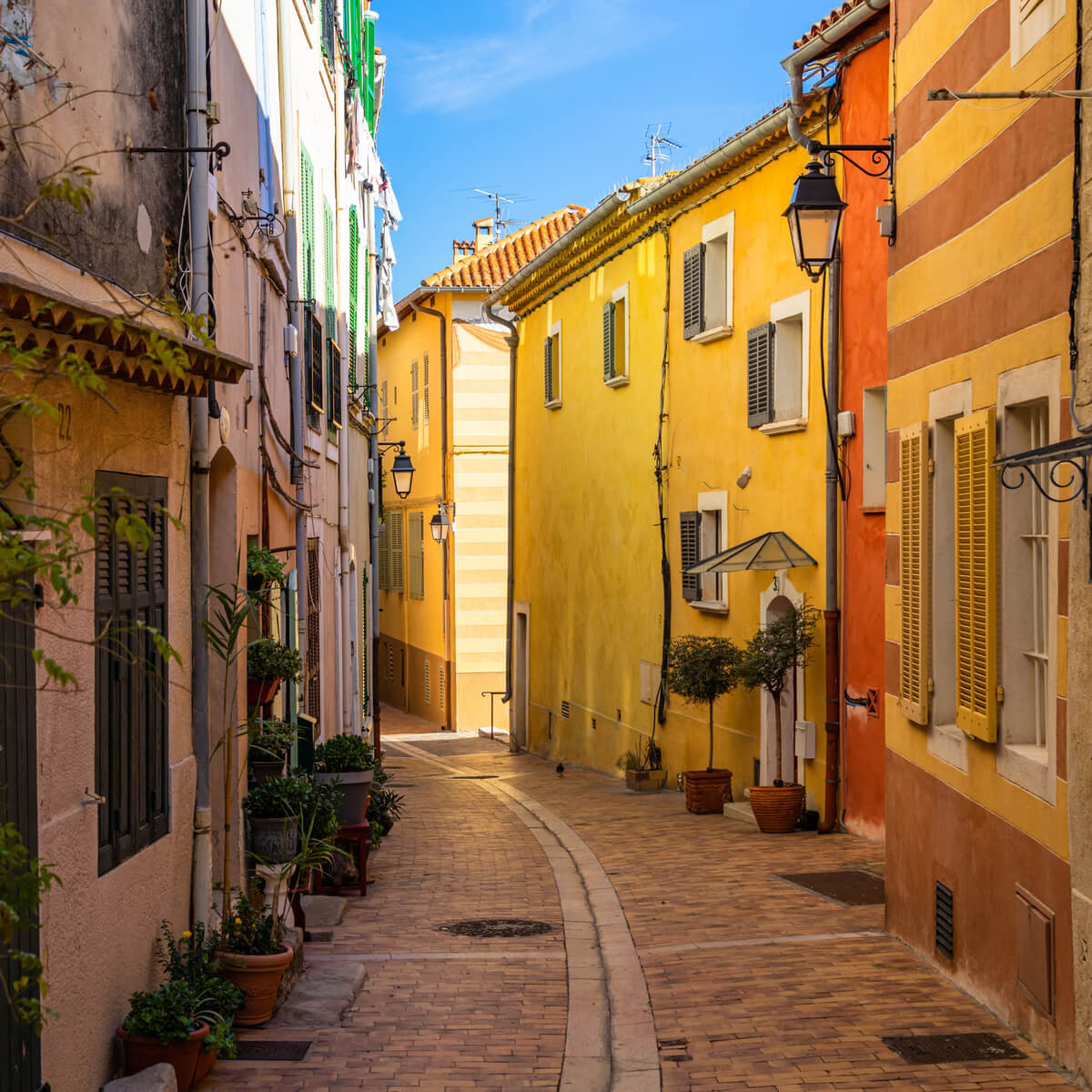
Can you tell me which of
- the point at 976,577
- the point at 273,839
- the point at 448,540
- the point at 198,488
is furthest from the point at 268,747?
the point at 448,540

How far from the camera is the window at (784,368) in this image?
15031 millimetres

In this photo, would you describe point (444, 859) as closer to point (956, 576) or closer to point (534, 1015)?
point (534, 1015)

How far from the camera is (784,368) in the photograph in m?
15.4

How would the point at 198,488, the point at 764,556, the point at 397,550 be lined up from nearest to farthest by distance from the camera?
the point at 198,488 → the point at 764,556 → the point at 397,550

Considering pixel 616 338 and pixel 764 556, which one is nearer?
pixel 764 556

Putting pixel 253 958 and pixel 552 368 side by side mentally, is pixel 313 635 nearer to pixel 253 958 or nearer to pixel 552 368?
pixel 253 958

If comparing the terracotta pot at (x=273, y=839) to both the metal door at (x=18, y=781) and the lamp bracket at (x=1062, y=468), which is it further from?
the lamp bracket at (x=1062, y=468)

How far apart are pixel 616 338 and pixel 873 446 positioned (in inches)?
333

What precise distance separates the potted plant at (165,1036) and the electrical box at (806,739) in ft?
30.7

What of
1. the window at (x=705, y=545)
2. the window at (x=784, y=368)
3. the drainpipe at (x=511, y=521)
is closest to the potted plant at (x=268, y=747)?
the window at (x=784, y=368)

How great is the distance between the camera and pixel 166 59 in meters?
7.32

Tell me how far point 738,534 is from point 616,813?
11.7 ft

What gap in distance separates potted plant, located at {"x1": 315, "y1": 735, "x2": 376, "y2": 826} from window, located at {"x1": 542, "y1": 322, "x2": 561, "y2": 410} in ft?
46.0

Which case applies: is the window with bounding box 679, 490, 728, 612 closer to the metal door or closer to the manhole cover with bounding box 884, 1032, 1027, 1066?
the manhole cover with bounding box 884, 1032, 1027, 1066
